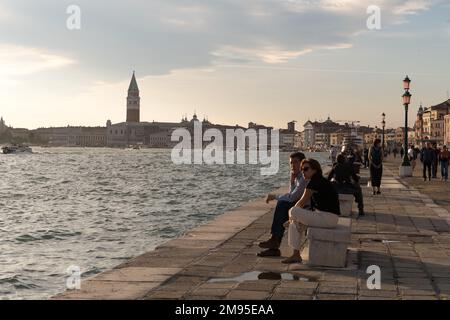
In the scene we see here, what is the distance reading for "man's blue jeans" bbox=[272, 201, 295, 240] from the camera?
8.36 m

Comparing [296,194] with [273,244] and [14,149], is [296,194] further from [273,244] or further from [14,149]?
[14,149]

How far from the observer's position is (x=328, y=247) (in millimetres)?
7367

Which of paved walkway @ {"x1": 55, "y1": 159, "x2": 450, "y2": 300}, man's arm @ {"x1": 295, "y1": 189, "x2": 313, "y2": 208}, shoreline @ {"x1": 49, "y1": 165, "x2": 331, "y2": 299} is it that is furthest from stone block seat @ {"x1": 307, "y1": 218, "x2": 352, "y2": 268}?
shoreline @ {"x1": 49, "y1": 165, "x2": 331, "y2": 299}

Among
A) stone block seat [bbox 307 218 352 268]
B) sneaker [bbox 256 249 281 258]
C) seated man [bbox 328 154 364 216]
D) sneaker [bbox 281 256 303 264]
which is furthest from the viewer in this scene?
seated man [bbox 328 154 364 216]

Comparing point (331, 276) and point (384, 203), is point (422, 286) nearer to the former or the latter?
point (331, 276)

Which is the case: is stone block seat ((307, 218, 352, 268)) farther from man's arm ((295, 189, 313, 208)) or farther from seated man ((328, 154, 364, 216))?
seated man ((328, 154, 364, 216))

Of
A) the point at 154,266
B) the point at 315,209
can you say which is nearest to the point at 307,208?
the point at 315,209

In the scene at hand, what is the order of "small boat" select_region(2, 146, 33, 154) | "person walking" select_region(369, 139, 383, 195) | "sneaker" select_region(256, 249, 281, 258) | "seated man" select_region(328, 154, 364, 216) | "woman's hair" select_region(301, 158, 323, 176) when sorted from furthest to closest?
"small boat" select_region(2, 146, 33, 154)
"person walking" select_region(369, 139, 383, 195)
"seated man" select_region(328, 154, 364, 216)
"sneaker" select_region(256, 249, 281, 258)
"woman's hair" select_region(301, 158, 323, 176)

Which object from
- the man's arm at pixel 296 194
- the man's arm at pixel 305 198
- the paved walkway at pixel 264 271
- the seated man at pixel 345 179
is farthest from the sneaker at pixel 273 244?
the seated man at pixel 345 179

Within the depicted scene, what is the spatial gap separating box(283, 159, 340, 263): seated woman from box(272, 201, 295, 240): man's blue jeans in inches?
22.1

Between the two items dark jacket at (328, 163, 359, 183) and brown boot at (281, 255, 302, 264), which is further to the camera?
dark jacket at (328, 163, 359, 183)

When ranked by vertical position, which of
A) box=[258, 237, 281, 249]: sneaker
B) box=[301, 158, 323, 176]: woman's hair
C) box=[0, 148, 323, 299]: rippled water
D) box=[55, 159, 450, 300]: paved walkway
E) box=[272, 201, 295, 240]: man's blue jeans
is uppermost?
box=[301, 158, 323, 176]: woman's hair

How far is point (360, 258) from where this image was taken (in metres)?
8.05
